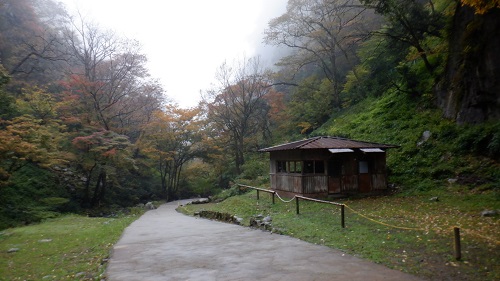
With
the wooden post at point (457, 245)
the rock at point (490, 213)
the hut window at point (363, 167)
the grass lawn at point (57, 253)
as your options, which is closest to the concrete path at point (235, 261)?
the grass lawn at point (57, 253)

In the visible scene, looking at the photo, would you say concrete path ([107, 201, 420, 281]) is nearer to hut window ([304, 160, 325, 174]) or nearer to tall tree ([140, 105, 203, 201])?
hut window ([304, 160, 325, 174])

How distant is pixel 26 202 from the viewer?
68.5 ft

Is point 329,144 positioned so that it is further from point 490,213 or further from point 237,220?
point 490,213

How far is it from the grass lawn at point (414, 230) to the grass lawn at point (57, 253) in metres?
6.03

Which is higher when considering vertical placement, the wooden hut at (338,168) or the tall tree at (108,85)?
the tall tree at (108,85)

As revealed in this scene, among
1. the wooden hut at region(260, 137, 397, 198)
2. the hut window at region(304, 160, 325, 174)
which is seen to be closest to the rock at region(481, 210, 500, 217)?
the wooden hut at region(260, 137, 397, 198)

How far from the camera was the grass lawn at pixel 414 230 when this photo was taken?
22.1 feet

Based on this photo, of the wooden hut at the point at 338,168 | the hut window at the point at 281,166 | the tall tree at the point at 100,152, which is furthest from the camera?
the tall tree at the point at 100,152

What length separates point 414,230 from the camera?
31.1 feet

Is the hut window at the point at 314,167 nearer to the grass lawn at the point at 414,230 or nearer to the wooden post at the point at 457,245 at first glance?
the grass lawn at the point at 414,230

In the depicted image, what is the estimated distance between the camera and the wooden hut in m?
18.3

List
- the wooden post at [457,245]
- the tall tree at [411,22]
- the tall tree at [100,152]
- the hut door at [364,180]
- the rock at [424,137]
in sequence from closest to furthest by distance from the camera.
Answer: the wooden post at [457,245]
the tall tree at [411,22]
the hut door at [364,180]
the rock at [424,137]
the tall tree at [100,152]

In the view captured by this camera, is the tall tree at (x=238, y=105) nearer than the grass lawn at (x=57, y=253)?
No

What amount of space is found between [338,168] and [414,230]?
949cm
